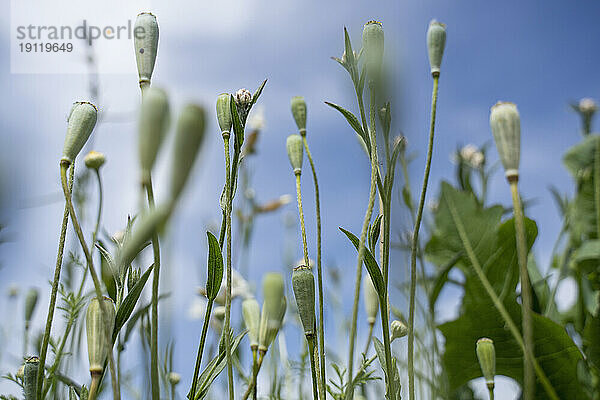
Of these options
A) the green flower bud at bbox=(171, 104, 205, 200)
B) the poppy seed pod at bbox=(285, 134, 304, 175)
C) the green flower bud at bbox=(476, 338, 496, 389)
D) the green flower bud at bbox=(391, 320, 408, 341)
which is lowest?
the green flower bud at bbox=(476, 338, 496, 389)

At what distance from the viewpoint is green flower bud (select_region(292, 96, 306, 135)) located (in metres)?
0.67

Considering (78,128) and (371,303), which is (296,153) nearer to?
(371,303)

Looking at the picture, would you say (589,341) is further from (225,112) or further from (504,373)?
(225,112)

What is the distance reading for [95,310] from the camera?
1.32 ft

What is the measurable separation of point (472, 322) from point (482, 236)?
0.22m

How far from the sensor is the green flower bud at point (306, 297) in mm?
487

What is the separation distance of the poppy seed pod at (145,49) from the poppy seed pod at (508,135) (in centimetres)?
25

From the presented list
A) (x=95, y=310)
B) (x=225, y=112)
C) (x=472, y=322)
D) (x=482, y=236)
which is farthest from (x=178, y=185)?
(x=482, y=236)

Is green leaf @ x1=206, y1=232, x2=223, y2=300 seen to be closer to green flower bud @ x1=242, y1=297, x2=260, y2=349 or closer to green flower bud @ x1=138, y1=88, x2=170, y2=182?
green flower bud @ x1=242, y1=297, x2=260, y2=349

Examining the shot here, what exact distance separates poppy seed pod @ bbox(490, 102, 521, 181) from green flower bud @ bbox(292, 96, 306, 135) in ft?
1.01

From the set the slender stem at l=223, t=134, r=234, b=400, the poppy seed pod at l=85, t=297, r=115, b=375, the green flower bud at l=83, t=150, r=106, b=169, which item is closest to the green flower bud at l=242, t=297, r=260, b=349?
the slender stem at l=223, t=134, r=234, b=400

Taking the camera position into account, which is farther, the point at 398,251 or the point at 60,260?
the point at 398,251

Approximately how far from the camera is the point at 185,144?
0.22 meters

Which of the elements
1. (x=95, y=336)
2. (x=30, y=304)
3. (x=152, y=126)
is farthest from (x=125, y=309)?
(x=30, y=304)
